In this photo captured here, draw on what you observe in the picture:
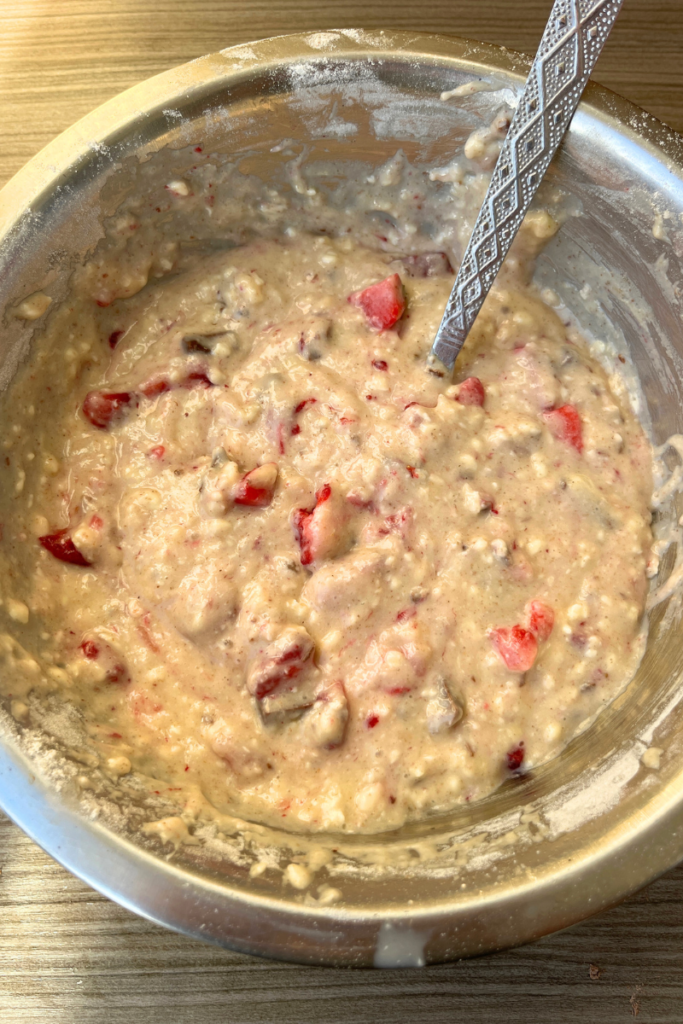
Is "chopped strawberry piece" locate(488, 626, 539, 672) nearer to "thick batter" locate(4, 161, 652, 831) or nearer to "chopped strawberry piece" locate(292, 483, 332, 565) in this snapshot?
"thick batter" locate(4, 161, 652, 831)

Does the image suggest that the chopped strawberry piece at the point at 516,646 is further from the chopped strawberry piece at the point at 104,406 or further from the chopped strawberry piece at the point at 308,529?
the chopped strawberry piece at the point at 104,406

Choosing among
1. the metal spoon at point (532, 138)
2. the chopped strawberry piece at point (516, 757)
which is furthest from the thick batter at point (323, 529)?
the metal spoon at point (532, 138)

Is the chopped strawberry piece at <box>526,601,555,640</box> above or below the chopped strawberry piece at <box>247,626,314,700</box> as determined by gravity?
above

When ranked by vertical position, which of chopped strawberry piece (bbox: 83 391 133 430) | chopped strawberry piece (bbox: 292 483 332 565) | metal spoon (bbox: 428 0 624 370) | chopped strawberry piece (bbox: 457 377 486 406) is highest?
metal spoon (bbox: 428 0 624 370)

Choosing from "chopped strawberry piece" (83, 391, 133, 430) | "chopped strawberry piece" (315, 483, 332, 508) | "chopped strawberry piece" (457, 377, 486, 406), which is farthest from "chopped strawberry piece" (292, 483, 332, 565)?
"chopped strawberry piece" (83, 391, 133, 430)

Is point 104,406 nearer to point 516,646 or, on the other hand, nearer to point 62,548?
point 62,548

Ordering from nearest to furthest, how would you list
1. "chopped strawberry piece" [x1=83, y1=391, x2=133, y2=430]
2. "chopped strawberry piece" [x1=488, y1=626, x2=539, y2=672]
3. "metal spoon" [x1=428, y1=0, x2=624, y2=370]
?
"metal spoon" [x1=428, y1=0, x2=624, y2=370] < "chopped strawberry piece" [x1=488, y1=626, x2=539, y2=672] < "chopped strawberry piece" [x1=83, y1=391, x2=133, y2=430]

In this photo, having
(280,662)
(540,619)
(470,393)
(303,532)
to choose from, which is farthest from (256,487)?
(540,619)
